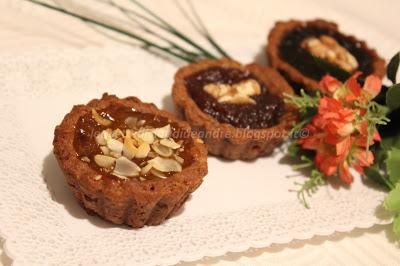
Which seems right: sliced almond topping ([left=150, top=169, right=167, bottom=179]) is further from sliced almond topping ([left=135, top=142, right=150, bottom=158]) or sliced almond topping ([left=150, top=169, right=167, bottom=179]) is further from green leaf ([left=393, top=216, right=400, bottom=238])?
green leaf ([left=393, top=216, right=400, bottom=238])

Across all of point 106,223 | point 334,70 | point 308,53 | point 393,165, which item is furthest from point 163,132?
point 308,53

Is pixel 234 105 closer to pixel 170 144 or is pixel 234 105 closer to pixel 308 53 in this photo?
pixel 170 144

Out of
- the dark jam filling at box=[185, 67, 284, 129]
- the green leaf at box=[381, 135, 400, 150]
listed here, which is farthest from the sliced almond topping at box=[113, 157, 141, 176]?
the green leaf at box=[381, 135, 400, 150]

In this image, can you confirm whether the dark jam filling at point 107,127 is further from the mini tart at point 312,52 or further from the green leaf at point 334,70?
the mini tart at point 312,52

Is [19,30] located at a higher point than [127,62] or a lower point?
lower

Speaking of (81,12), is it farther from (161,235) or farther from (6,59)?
(161,235)

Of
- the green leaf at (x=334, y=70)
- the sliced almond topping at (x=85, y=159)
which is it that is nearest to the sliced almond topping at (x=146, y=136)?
the sliced almond topping at (x=85, y=159)

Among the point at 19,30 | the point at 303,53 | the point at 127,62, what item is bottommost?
the point at 19,30

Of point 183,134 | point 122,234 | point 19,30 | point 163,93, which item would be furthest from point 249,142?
point 19,30
